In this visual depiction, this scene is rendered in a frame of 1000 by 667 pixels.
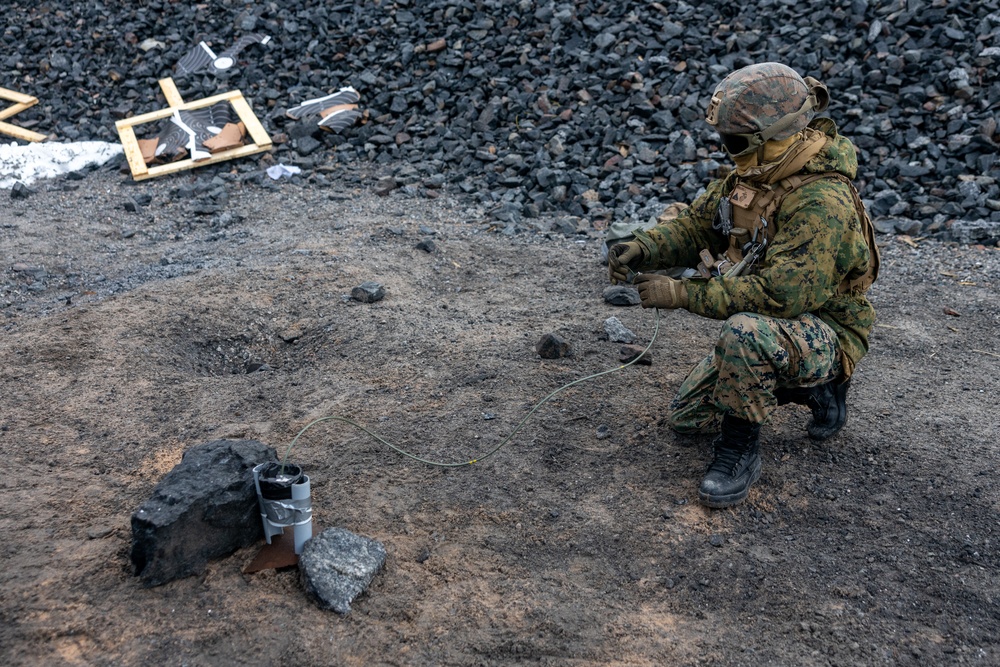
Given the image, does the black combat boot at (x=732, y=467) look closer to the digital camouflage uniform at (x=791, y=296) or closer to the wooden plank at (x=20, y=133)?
the digital camouflage uniform at (x=791, y=296)

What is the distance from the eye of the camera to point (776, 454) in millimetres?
3953

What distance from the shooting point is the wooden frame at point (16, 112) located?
972 centimetres

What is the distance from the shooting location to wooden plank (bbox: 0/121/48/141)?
967cm

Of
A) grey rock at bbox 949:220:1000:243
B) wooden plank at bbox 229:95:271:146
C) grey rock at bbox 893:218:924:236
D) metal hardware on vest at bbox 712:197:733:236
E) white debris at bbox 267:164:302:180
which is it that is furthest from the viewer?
wooden plank at bbox 229:95:271:146

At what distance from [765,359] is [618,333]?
1.73 metres

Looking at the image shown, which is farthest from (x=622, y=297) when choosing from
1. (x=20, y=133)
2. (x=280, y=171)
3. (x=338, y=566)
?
(x=20, y=133)

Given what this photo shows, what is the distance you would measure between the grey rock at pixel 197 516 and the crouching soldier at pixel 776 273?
174 cm

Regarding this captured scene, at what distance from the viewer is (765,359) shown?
11.1 feet

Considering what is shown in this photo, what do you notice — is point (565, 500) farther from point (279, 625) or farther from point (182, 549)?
point (182, 549)

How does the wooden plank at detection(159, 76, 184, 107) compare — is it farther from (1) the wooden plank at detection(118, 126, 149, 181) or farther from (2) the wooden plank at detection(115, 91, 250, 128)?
(1) the wooden plank at detection(118, 126, 149, 181)

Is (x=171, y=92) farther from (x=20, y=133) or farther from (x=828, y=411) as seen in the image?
(x=828, y=411)

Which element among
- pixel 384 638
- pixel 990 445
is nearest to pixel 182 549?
pixel 384 638

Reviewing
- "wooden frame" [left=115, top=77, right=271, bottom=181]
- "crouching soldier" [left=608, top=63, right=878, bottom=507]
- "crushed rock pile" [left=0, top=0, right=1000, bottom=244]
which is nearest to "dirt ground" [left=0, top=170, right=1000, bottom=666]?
"crouching soldier" [left=608, top=63, right=878, bottom=507]

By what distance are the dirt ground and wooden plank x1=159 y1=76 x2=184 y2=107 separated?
370 cm
